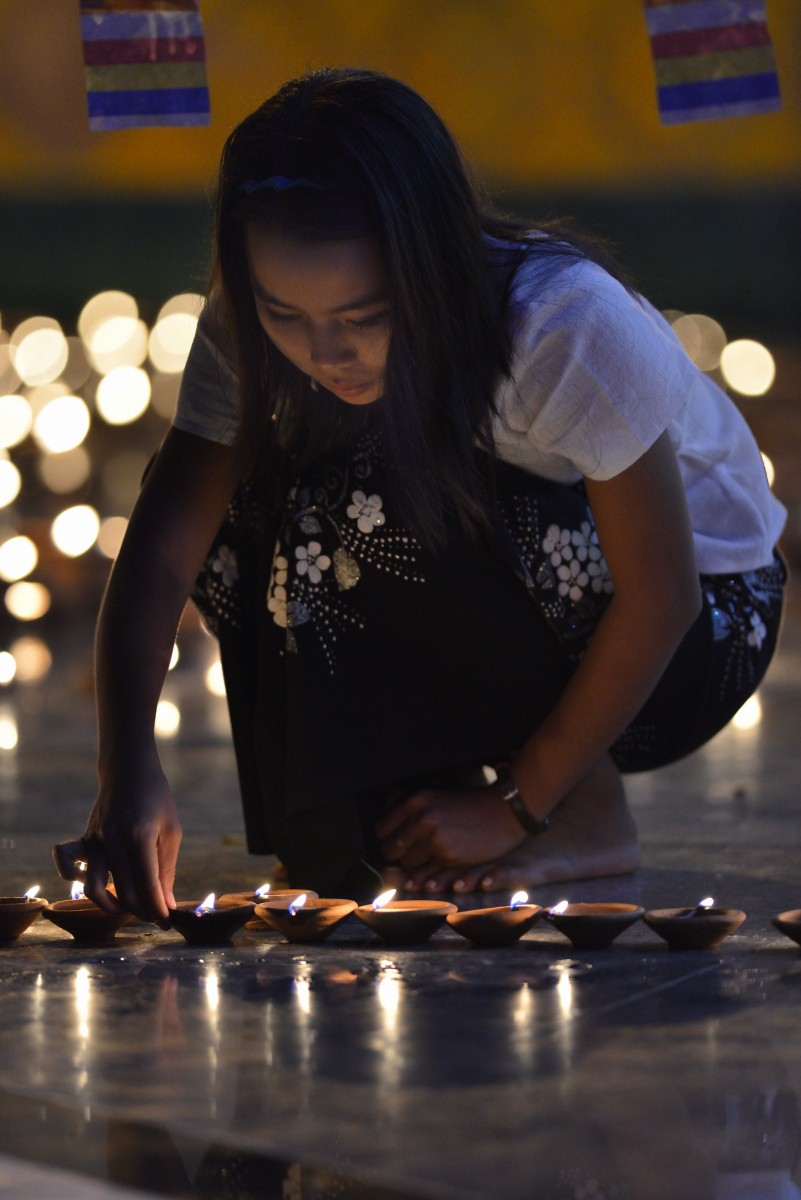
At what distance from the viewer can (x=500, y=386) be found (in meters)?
1.37

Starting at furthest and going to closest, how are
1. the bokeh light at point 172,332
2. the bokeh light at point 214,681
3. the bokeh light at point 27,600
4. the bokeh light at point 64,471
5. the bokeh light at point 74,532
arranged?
the bokeh light at point 172,332
the bokeh light at point 64,471
the bokeh light at point 74,532
the bokeh light at point 27,600
the bokeh light at point 214,681

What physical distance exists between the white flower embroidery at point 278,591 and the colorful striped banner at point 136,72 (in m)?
0.53

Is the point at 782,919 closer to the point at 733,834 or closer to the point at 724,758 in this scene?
the point at 733,834

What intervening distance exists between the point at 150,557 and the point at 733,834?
2.49ft

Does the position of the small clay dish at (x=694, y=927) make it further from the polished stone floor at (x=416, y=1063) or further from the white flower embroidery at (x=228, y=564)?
the white flower embroidery at (x=228, y=564)

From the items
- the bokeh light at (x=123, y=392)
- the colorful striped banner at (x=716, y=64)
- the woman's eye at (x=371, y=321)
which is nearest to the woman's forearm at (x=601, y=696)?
the woman's eye at (x=371, y=321)

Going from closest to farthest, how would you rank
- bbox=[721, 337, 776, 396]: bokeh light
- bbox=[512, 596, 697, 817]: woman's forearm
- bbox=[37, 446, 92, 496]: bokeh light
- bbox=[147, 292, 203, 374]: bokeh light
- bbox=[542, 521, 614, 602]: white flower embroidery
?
bbox=[512, 596, 697, 817]: woman's forearm < bbox=[542, 521, 614, 602]: white flower embroidery < bbox=[37, 446, 92, 496]: bokeh light < bbox=[147, 292, 203, 374]: bokeh light < bbox=[721, 337, 776, 396]: bokeh light

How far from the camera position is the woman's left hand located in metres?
1.47

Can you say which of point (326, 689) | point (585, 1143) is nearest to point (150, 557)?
point (326, 689)

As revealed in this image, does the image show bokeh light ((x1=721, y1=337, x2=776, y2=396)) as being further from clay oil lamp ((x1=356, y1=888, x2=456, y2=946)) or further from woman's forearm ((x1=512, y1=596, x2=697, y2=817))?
clay oil lamp ((x1=356, y1=888, x2=456, y2=946))

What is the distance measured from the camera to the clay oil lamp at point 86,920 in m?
1.25

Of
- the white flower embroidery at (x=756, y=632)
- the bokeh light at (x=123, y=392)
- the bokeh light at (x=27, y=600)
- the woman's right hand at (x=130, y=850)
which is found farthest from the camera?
the bokeh light at (x=123, y=392)

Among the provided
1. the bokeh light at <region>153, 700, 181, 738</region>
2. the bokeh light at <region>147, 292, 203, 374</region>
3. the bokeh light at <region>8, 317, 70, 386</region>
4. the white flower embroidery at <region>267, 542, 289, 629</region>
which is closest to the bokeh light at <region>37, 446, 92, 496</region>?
the bokeh light at <region>8, 317, 70, 386</region>

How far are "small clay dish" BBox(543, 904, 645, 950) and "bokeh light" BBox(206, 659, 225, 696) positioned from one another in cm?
200
